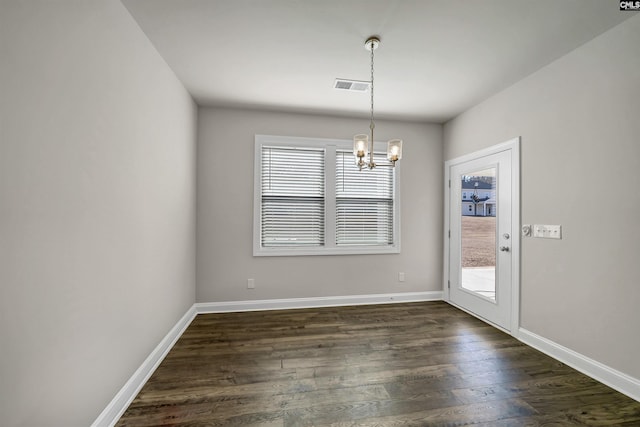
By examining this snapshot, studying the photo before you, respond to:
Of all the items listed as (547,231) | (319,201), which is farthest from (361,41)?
(547,231)

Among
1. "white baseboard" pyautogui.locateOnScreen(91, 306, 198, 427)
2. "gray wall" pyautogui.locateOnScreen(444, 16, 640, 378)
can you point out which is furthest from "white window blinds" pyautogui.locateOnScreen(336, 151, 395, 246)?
"white baseboard" pyautogui.locateOnScreen(91, 306, 198, 427)

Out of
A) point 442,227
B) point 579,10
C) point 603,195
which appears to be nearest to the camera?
point 579,10

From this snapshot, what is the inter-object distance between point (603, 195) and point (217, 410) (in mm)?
3278

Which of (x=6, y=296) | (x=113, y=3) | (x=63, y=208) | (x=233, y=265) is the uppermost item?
(x=113, y=3)

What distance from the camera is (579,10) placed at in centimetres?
188

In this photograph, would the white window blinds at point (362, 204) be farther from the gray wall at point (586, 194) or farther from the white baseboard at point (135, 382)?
the white baseboard at point (135, 382)

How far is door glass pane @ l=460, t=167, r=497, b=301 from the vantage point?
10.6 feet

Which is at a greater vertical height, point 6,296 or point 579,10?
point 579,10

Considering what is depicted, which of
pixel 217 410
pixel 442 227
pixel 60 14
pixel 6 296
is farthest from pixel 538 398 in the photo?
pixel 60 14

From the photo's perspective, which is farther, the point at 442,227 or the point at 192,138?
the point at 442,227

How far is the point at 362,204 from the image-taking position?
3.96 metres

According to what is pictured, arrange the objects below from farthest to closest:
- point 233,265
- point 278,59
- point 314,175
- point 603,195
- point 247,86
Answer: point 314,175
point 233,265
point 247,86
point 278,59
point 603,195

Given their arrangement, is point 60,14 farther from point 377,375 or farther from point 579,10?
point 579,10

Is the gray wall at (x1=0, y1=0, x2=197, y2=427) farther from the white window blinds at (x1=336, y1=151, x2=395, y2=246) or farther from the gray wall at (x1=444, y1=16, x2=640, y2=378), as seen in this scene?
the gray wall at (x1=444, y1=16, x2=640, y2=378)
